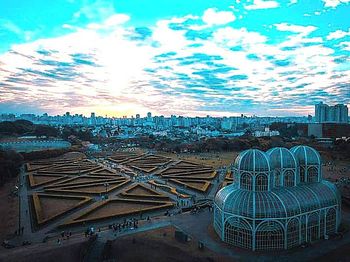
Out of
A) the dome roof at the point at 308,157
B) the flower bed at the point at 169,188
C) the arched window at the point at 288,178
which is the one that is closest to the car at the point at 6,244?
the flower bed at the point at 169,188

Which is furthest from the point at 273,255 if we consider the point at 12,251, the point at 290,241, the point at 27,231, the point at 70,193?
the point at 70,193

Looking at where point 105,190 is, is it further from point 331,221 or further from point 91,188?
point 331,221

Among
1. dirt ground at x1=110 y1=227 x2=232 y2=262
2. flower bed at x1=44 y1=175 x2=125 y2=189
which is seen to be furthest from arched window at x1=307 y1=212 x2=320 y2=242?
flower bed at x1=44 y1=175 x2=125 y2=189

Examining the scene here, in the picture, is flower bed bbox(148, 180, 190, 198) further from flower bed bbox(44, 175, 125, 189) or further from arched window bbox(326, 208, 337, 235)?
arched window bbox(326, 208, 337, 235)

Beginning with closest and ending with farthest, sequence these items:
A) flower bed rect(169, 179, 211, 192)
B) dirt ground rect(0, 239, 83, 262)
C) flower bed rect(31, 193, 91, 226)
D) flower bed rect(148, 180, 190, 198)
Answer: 1. dirt ground rect(0, 239, 83, 262)
2. flower bed rect(31, 193, 91, 226)
3. flower bed rect(148, 180, 190, 198)
4. flower bed rect(169, 179, 211, 192)

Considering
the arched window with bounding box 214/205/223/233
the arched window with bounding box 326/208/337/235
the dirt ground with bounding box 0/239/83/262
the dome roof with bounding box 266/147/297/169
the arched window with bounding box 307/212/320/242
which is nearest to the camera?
the dirt ground with bounding box 0/239/83/262

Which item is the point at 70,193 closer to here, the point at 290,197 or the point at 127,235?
the point at 127,235
